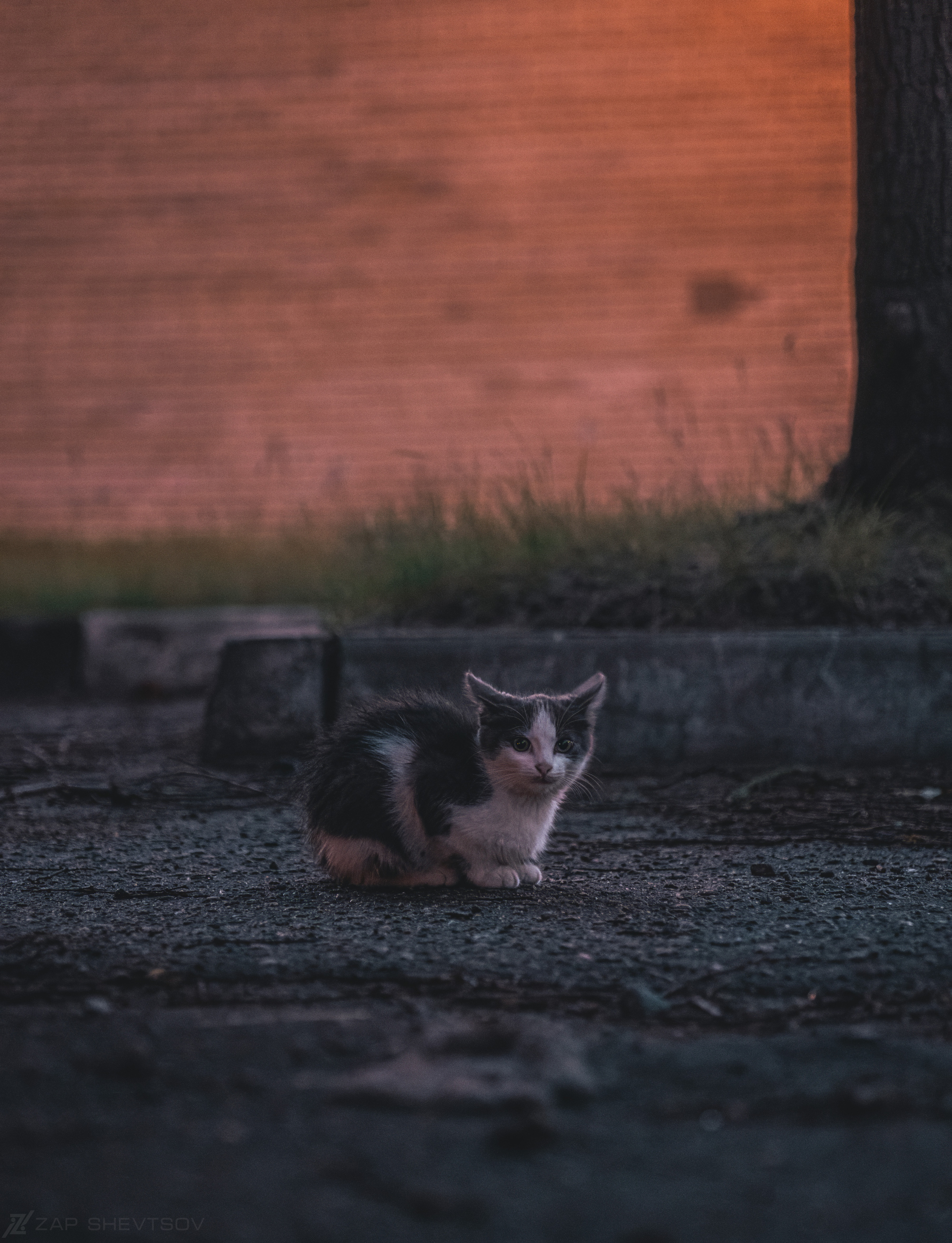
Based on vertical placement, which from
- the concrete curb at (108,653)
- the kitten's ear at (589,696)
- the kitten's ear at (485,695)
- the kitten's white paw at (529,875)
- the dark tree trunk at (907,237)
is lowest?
the concrete curb at (108,653)

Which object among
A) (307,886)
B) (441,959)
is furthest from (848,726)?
(441,959)

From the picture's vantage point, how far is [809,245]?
11242 millimetres

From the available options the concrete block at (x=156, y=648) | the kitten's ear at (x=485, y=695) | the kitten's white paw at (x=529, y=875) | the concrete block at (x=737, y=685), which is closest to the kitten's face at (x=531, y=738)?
the kitten's ear at (x=485, y=695)

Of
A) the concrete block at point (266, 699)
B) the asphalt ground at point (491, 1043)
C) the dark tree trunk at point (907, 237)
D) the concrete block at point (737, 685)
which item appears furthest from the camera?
the dark tree trunk at point (907, 237)

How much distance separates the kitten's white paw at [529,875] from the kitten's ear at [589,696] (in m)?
0.46

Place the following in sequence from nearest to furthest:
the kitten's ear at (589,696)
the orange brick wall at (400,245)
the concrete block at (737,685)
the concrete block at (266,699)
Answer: the kitten's ear at (589,696) < the concrete block at (737,685) < the concrete block at (266,699) < the orange brick wall at (400,245)

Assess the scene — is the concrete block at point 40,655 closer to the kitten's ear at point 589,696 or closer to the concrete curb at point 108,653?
the concrete curb at point 108,653

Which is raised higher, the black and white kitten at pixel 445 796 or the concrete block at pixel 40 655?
the black and white kitten at pixel 445 796

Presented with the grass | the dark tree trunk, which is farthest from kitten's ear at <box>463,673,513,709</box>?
the dark tree trunk

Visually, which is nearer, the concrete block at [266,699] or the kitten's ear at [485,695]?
the kitten's ear at [485,695]

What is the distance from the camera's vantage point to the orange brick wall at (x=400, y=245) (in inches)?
443

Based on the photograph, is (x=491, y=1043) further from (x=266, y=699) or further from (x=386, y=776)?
(x=266, y=699)

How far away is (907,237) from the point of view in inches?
Answer: 205

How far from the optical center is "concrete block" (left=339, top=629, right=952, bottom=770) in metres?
4.59
